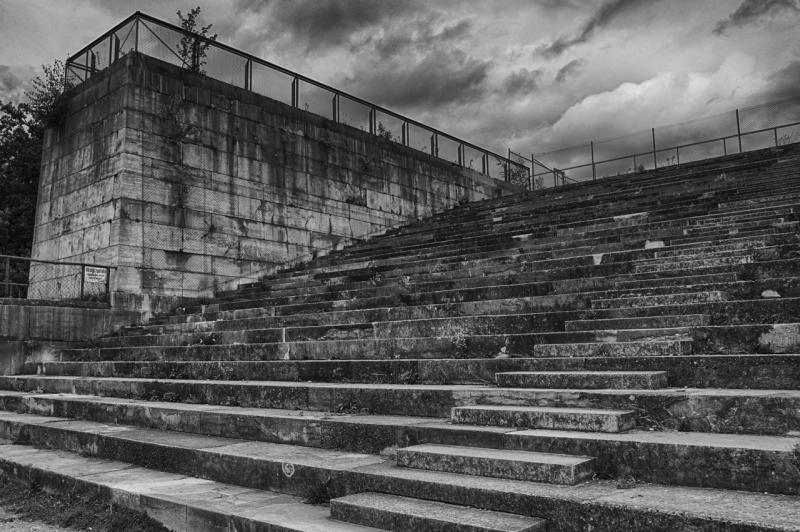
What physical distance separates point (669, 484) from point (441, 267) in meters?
7.65

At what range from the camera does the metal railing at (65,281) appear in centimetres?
1173

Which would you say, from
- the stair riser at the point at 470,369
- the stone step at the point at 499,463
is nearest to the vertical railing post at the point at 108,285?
→ the stair riser at the point at 470,369

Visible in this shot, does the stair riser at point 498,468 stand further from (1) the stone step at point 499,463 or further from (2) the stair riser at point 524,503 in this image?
(2) the stair riser at point 524,503

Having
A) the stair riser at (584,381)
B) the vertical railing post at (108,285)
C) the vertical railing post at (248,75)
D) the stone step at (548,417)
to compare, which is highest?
the vertical railing post at (248,75)

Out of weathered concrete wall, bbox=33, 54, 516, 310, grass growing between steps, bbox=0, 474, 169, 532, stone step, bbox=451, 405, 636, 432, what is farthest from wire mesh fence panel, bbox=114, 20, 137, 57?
stone step, bbox=451, 405, 636, 432

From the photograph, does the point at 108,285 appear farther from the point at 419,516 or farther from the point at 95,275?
the point at 419,516

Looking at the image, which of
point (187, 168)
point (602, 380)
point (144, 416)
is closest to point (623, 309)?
point (602, 380)

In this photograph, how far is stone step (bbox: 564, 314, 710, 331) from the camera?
5078mm

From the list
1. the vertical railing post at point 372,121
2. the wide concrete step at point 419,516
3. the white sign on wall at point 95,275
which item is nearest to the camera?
the wide concrete step at point 419,516

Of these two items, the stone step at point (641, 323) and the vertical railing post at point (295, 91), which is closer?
the stone step at point (641, 323)

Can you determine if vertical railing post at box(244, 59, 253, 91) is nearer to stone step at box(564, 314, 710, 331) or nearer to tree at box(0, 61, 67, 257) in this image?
tree at box(0, 61, 67, 257)

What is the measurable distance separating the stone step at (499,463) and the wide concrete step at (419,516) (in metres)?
0.31

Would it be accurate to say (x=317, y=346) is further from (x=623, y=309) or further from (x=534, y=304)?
(x=623, y=309)

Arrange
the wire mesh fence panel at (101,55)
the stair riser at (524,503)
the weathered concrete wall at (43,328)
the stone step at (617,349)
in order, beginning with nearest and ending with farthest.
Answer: the stair riser at (524,503), the stone step at (617,349), the weathered concrete wall at (43,328), the wire mesh fence panel at (101,55)
